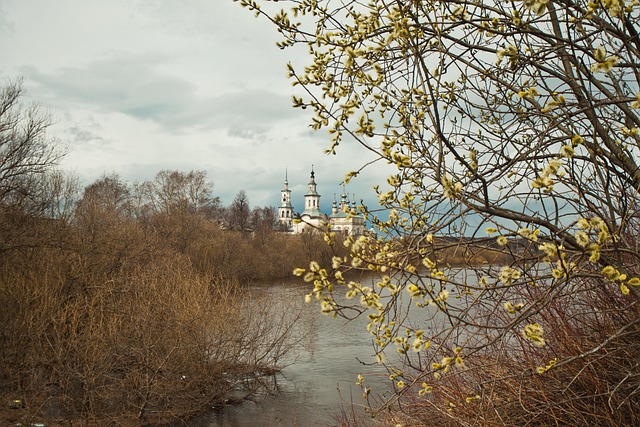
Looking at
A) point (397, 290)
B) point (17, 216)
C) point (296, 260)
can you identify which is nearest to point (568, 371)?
point (397, 290)

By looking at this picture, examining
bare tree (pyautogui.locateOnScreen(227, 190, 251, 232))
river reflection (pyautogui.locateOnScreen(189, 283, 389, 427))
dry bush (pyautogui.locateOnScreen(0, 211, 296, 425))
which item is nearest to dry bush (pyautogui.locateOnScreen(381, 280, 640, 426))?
river reflection (pyautogui.locateOnScreen(189, 283, 389, 427))

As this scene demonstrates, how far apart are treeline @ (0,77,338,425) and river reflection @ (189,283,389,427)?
22.8 inches

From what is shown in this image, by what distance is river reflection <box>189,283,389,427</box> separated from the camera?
11234 mm

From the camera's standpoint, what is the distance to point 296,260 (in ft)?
129

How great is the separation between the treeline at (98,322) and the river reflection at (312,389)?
0.58m

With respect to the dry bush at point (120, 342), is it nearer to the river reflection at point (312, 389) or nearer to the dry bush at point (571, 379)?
the river reflection at point (312, 389)

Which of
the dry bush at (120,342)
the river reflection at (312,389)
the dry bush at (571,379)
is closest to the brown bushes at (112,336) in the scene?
the dry bush at (120,342)

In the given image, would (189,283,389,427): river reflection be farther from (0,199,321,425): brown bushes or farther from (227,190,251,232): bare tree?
(227,190,251,232): bare tree

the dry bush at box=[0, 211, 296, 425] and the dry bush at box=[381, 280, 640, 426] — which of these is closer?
the dry bush at box=[381, 280, 640, 426]

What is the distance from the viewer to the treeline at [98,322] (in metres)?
10.9

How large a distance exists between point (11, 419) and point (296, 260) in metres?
28.8

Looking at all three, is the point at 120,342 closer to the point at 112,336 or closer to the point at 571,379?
the point at 112,336

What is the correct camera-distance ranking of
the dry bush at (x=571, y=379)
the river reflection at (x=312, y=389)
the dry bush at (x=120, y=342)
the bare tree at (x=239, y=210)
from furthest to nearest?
the bare tree at (x=239, y=210) < the river reflection at (x=312, y=389) < the dry bush at (x=120, y=342) < the dry bush at (x=571, y=379)

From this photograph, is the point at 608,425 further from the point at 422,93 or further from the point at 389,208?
the point at 422,93
